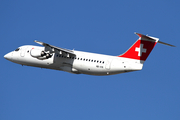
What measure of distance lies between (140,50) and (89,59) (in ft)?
15.4

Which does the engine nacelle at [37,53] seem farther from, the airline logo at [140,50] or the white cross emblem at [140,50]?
the white cross emblem at [140,50]

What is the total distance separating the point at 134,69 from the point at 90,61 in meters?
4.10

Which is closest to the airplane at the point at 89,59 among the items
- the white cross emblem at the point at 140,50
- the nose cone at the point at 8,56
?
the white cross emblem at the point at 140,50

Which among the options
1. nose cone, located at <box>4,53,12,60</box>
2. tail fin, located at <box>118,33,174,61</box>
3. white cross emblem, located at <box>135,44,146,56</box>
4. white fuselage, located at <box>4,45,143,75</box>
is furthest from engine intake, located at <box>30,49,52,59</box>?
white cross emblem, located at <box>135,44,146,56</box>

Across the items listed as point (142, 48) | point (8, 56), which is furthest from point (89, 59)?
point (8, 56)

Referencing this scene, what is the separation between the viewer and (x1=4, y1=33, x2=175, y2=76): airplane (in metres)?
32.2

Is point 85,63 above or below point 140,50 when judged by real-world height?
below

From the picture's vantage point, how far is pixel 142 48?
3228 centimetres

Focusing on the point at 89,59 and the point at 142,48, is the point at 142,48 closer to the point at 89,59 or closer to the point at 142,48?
the point at 142,48

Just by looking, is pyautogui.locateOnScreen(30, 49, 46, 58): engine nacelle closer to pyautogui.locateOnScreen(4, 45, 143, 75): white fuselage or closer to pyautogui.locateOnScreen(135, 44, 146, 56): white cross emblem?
pyautogui.locateOnScreen(4, 45, 143, 75): white fuselage

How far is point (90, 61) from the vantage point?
33281 mm

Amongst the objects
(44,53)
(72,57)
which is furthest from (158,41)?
(44,53)

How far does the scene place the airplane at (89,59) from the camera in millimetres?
32219

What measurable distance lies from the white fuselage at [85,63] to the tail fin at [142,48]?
0.45 metres
